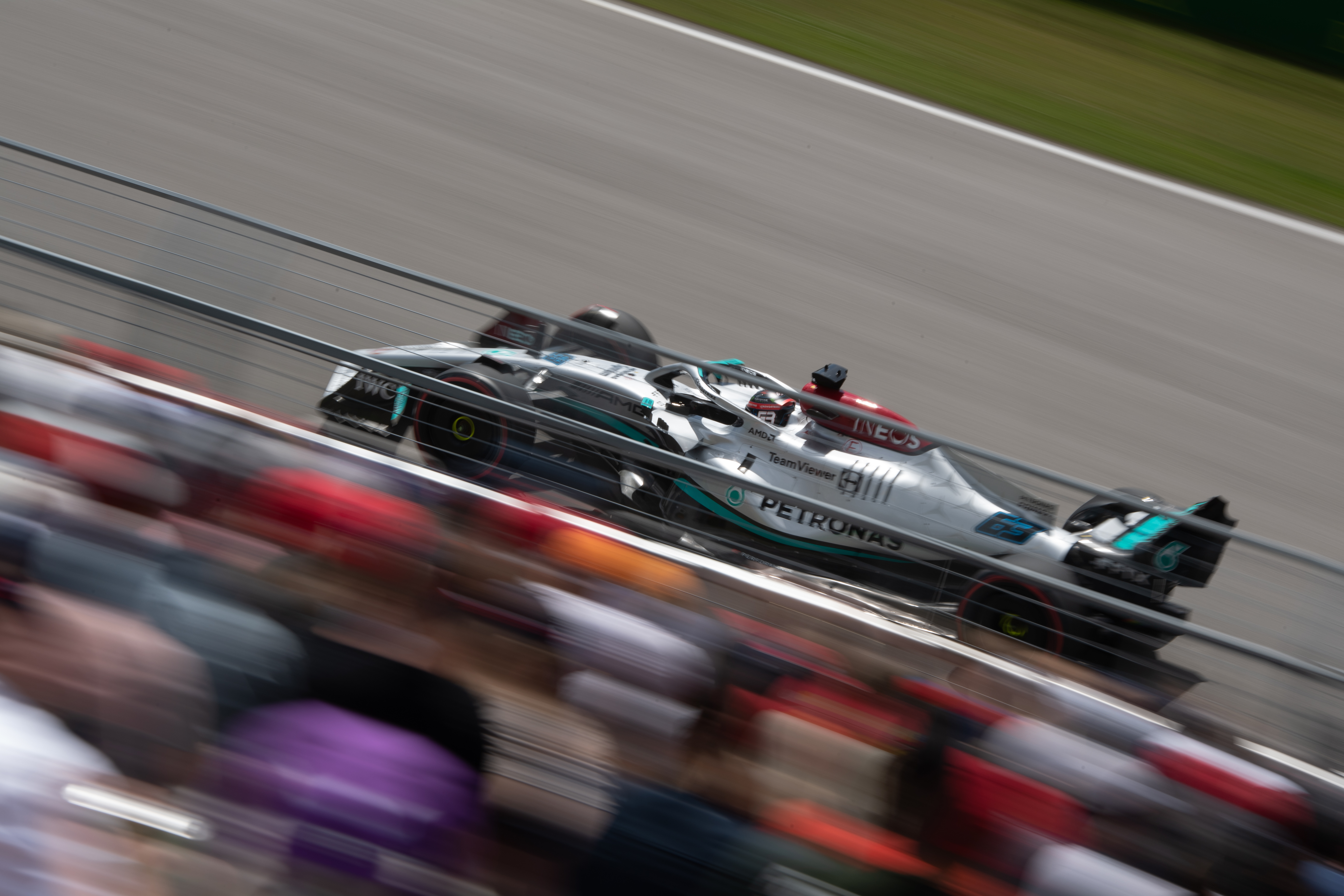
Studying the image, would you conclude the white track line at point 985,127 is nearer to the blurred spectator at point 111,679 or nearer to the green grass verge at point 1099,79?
the green grass verge at point 1099,79

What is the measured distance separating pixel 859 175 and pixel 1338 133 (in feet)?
14.1

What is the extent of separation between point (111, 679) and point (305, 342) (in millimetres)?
1506

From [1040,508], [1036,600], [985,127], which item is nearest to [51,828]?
[1036,600]

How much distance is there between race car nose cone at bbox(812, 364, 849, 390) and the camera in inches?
162

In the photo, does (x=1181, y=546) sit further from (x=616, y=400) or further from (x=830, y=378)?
(x=616, y=400)

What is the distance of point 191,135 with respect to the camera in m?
6.47

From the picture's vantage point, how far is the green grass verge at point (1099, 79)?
26.6ft

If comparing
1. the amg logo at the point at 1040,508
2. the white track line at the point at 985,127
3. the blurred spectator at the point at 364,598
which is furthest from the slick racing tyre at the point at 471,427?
the white track line at the point at 985,127

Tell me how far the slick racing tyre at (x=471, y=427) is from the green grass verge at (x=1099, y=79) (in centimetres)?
536

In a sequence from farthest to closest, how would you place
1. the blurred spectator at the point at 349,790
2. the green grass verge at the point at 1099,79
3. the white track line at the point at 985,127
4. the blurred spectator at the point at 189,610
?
the green grass verge at the point at 1099,79 < the white track line at the point at 985,127 < the blurred spectator at the point at 189,610 < the blurred spectator at the point at 349,790

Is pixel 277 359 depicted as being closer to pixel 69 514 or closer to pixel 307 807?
pixel 69 514

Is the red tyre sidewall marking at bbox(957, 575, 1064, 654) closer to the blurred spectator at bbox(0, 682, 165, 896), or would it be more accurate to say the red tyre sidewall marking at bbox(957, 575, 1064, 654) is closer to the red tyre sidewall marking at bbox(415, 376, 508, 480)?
the red tyre sidewall marking at bbox(415, 376, 508, 480)

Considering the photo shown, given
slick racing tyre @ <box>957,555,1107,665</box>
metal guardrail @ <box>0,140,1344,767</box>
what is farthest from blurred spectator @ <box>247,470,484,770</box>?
slick racing tyre @ <box>957,555,1107,665</box>

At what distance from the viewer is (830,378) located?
4.12 metres
